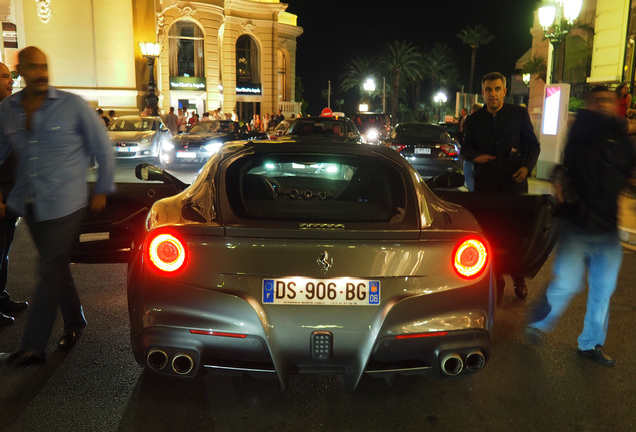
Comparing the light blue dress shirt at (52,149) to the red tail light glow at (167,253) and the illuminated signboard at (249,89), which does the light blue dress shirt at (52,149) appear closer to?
the red tail light glow at (167,253)

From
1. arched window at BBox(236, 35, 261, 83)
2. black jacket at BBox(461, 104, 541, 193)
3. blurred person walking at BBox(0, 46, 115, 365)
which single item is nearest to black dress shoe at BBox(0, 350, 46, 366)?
blurred person walking at BBox(0, 46, 115, 365)

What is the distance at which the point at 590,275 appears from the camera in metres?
4.14

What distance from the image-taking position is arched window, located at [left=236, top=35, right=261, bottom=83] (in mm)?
56219

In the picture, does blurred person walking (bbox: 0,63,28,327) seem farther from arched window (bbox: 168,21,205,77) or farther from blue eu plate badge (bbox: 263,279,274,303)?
arched window (bbox: 168,21,205,77)

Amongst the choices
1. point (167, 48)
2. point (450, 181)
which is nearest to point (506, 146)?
point (450, 181)

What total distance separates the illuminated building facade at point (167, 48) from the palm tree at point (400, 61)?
11.9 m

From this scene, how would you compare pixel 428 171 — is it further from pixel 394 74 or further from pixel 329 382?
pixel 394 74

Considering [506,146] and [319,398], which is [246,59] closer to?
[506,146]

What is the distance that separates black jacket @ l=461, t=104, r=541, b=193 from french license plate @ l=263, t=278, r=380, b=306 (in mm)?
2989

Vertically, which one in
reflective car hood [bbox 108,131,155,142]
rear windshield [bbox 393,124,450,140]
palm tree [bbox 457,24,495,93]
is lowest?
reflective car hood [bbox 108,131,155,142]

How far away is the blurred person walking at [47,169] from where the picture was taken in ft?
12.1

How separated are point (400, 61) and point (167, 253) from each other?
228 feet

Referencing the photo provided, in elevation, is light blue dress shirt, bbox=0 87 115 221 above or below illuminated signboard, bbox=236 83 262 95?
below

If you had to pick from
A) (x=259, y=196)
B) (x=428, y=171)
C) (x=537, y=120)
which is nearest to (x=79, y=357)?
(x=259, y=196)
